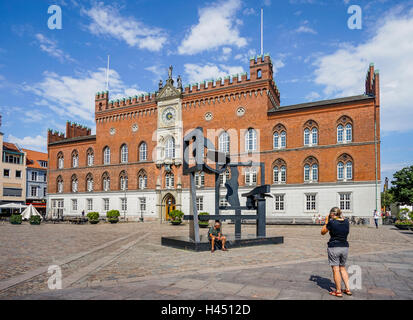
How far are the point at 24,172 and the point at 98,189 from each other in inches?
837

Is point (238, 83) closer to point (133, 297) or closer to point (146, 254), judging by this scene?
point (146, 254)

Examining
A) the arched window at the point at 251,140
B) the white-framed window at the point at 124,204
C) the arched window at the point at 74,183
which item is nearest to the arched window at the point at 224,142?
the arched window at the point at 251,140

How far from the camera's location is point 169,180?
134 ft

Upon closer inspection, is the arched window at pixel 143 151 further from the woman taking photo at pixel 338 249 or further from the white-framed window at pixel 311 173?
the woman taking photo at pixel 338 249

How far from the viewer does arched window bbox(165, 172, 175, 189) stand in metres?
40.6

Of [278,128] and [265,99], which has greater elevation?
[265,99]

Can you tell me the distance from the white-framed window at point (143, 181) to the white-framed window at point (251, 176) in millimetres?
13655

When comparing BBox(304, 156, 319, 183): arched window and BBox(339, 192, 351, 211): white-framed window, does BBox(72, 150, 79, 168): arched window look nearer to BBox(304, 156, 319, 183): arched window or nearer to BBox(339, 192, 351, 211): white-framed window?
BBox(304, 156, 319, 183): arched window

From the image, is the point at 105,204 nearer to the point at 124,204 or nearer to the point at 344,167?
the point at 124,204

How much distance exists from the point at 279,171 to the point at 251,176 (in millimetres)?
3067

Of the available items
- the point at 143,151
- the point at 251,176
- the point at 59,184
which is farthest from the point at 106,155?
the point at 251,176

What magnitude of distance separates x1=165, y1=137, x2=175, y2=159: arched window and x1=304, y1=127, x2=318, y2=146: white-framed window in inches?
629

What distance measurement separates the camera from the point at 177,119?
1588 inches
